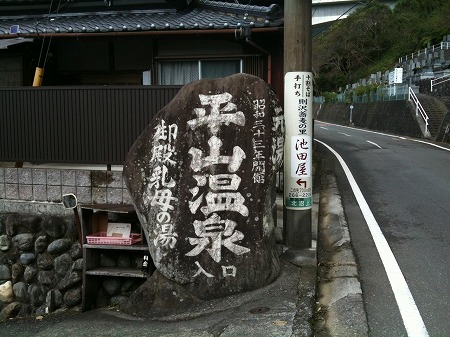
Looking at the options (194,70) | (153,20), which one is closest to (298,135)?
(194,70)

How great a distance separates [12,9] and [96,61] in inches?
110

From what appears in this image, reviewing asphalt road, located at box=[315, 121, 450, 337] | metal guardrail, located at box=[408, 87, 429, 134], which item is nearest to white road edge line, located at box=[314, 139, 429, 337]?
asphalt road, located at box=[315, 121, 450, 337]

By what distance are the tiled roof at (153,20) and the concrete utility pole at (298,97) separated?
3014mm

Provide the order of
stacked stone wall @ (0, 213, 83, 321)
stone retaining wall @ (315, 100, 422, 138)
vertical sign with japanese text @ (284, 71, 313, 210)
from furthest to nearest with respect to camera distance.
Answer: stone retaining wall @ (315, 100, 422, 138) < stacked stone wall @ (0, 213, 83, 321) < vertical sign with japanese text @ (284, 71, 313, 210)

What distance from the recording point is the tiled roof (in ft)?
32.3

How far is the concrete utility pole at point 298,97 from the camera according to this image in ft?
21.7

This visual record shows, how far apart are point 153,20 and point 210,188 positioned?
6370 mm

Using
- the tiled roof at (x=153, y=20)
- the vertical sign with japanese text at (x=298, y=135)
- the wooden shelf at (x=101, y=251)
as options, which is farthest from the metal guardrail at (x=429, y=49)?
the wooden shelf at (x=101, y=251)

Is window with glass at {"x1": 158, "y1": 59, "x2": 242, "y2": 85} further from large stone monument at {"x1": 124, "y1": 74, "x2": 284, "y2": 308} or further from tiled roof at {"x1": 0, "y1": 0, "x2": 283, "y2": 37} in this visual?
large stone monument at {"x1": 124, "y1": 74, "x2": 284, "y2": 308}

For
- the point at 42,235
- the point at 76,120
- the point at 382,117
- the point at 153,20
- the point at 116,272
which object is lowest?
the point at 116,272

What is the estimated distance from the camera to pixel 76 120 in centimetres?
858

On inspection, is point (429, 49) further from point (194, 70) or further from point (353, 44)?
point (194, 70)

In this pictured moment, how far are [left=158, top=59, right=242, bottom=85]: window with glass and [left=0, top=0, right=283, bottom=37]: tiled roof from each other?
1.00m

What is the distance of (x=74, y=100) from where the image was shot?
8539 mm
